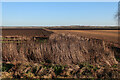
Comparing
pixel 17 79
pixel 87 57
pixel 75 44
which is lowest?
pixel 17 79

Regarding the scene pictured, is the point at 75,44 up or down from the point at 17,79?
up

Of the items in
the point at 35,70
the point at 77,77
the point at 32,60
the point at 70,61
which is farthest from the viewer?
the point at 32,60

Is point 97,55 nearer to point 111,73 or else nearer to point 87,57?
point 87,57

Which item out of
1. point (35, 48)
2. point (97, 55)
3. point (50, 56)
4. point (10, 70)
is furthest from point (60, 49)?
point (10, 70)

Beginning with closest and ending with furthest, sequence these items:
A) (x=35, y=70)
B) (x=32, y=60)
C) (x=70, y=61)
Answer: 1. (x=35, y=70)
2. (x=70, y=61)
3. (x=32, y=60)

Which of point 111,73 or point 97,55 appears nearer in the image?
point 111,73

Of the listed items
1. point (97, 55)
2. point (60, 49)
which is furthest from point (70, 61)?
point (97, 55)

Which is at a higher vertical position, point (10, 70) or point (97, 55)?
point (97, 55)

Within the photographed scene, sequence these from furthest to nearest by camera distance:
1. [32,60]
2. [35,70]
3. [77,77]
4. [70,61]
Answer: [32,60]
[70,61]
[35,70]
[77,77]

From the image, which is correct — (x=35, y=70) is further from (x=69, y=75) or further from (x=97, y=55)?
(x=97, y=55)
